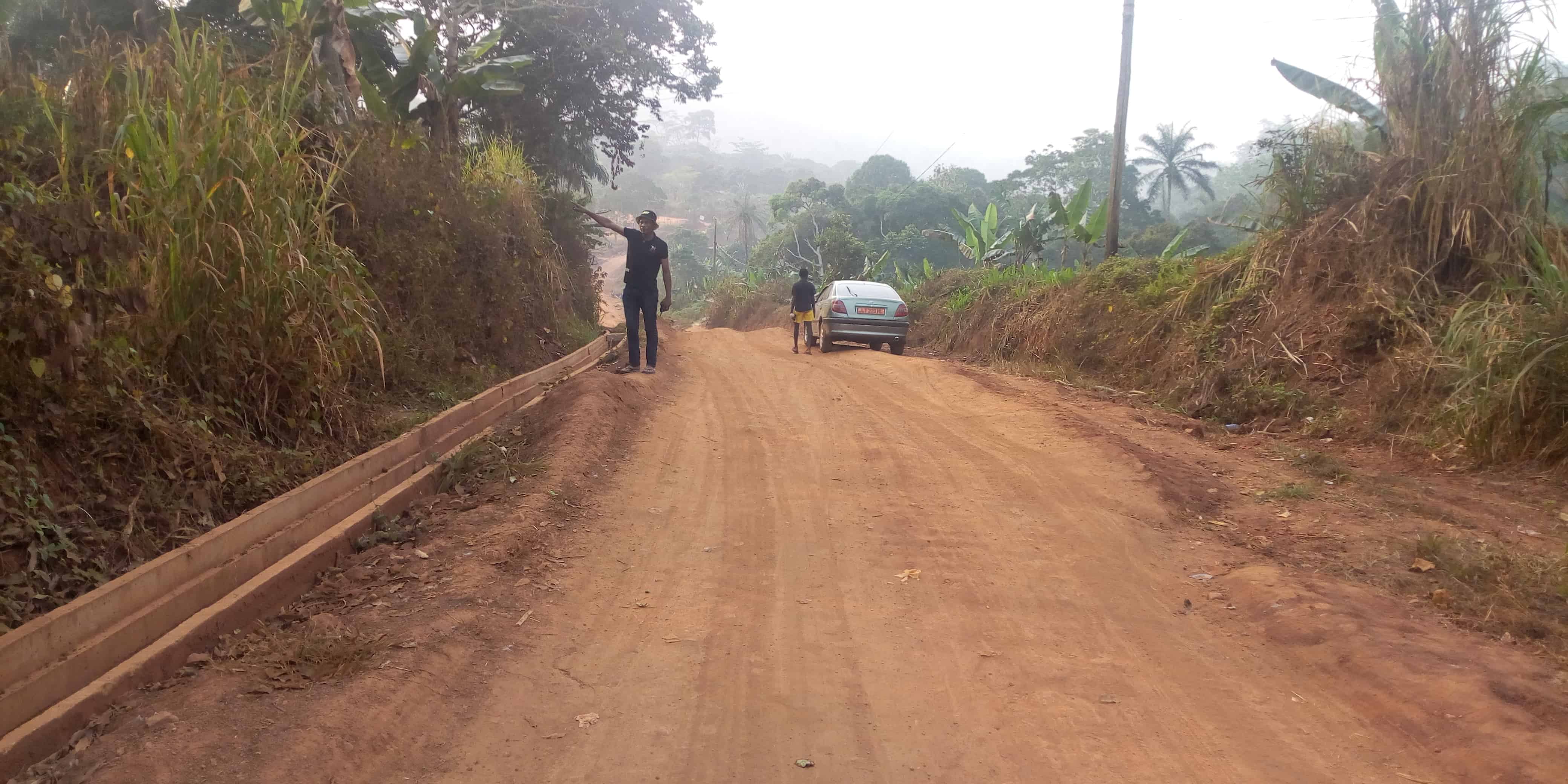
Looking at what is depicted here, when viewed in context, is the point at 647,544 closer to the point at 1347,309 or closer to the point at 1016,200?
the point at 1347,309

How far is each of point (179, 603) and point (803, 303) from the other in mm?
14343

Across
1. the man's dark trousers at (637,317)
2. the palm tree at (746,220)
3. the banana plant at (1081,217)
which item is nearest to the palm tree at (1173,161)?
the palm tree at (746,220)

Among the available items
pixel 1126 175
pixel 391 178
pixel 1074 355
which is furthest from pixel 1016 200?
pixel 391 178

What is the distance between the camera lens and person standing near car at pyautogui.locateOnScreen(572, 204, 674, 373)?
975 centimetres

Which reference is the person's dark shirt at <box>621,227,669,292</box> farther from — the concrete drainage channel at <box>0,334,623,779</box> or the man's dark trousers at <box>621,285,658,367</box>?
the concrete drainage channel at <box>0,334,623,779</box>

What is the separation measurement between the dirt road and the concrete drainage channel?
Answer: 0.79 ft

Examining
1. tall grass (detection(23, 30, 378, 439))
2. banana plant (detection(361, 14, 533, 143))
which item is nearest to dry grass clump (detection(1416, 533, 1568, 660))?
tall grass (detection(23, 30, 378, 439))

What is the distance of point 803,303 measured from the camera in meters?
17.5

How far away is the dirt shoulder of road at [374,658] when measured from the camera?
290 cm

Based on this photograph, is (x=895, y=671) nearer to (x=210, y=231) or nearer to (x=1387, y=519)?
(x=1387, y=519)

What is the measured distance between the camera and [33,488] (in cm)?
354

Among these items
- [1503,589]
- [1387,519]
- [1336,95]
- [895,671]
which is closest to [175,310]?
[895,671]

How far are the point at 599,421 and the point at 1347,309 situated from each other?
7.55 meters

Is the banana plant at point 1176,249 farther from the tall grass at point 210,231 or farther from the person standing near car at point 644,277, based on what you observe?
the tall grass at point 210,231
